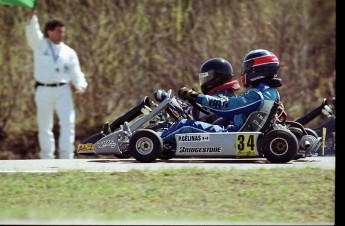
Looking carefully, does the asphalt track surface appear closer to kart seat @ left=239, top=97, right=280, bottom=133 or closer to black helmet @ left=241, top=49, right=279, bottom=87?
kart seat @ left=239, top=97, right=280, bottom=133

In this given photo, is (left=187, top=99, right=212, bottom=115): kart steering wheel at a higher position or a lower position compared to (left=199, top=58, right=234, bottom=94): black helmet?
lower

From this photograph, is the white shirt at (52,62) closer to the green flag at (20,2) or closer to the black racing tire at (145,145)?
the green flag at (20,2)

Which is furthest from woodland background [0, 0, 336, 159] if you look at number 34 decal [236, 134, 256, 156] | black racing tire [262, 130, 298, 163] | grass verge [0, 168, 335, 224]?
grass verge [0, 168, 335, 224]

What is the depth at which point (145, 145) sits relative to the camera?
511 inches

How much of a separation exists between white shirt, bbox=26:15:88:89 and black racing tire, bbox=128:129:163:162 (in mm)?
1455

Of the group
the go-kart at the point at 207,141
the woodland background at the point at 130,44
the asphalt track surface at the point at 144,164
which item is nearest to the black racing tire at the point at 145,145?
the go-kart at the point at 207,141

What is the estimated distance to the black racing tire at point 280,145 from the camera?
1244cm

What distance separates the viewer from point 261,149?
12625 millimetres

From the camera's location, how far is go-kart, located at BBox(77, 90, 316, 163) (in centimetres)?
1252

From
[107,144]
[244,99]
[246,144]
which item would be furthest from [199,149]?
[107,144]

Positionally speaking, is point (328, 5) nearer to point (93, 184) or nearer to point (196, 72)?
point (196, 72)

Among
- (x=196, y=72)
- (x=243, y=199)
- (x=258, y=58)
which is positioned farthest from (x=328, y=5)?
(x=243, y=199)

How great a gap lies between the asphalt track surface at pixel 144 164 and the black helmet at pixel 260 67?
1105 millimetres

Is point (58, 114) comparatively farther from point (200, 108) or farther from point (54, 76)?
point (200, 108)
